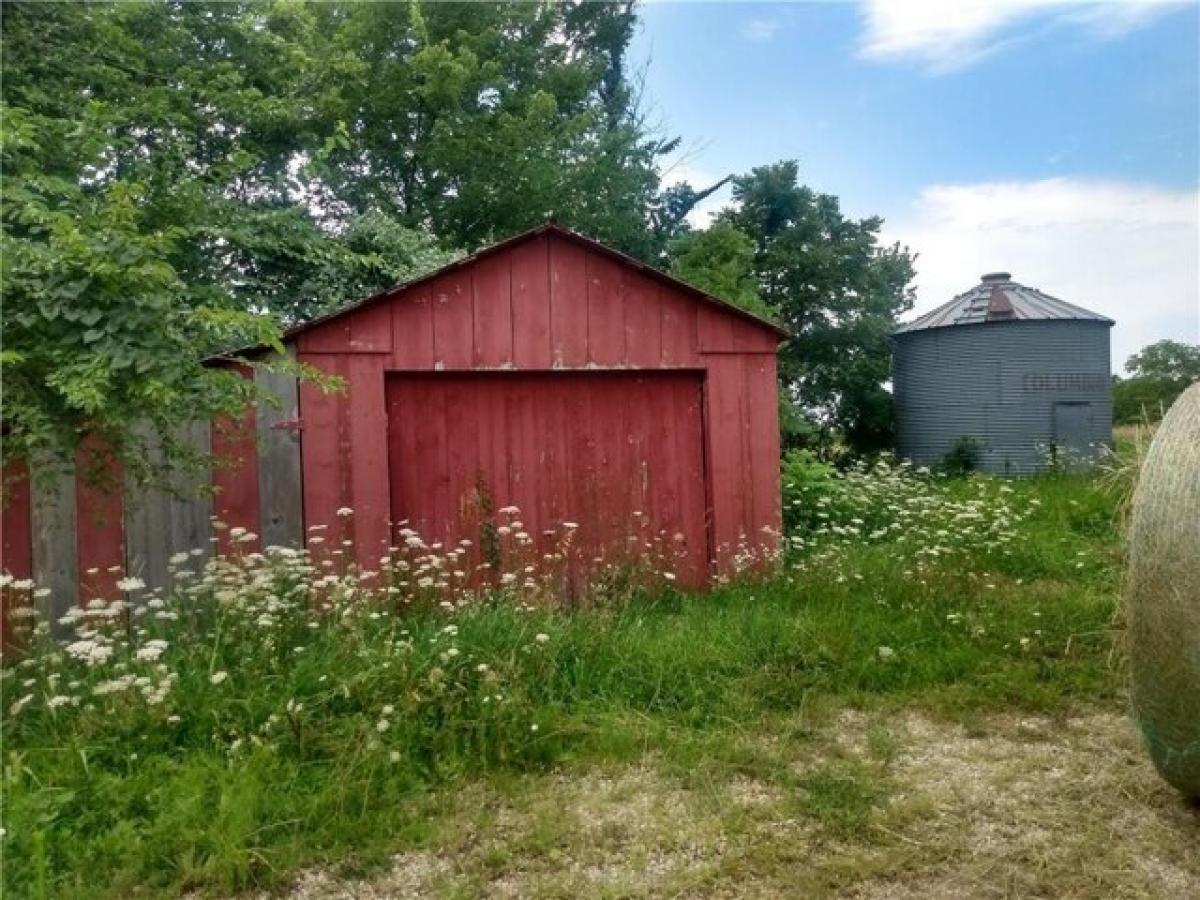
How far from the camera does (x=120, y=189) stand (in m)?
3.55

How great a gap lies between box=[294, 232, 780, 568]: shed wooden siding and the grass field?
2.40 feet

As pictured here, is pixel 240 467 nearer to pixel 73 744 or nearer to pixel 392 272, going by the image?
pixel 73 744

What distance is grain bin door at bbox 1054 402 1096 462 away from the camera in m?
12.0

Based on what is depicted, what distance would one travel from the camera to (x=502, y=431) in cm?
576

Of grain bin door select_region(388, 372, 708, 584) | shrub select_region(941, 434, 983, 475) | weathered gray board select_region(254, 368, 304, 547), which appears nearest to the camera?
weathered gray board select_region(254, 368, 304, 547)

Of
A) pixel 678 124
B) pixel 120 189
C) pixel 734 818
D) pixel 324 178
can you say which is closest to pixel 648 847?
pixel 734 818

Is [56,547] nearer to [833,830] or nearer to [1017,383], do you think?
[833,830]

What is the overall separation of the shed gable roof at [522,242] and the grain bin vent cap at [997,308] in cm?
774

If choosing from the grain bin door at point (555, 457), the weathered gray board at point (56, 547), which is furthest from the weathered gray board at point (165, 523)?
the grain bin door at point (555, 457)

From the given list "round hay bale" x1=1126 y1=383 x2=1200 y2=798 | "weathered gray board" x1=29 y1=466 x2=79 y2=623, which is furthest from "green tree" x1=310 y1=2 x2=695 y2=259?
"round hay bale" x1=1126 y1=383 x2=1200 y2=798

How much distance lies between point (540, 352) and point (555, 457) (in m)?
0.71

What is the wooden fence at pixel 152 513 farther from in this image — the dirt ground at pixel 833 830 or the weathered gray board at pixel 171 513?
the dirt ground at pixel 833 830

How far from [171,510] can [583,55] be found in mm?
14787

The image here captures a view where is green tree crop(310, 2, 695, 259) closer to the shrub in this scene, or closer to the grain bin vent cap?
the grain bin vent cap
